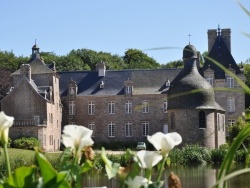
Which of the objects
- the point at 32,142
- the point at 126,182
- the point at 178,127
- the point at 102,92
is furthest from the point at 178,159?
the point at 126,182

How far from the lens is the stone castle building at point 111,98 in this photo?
4575cm

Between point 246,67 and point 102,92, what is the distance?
19814 mm

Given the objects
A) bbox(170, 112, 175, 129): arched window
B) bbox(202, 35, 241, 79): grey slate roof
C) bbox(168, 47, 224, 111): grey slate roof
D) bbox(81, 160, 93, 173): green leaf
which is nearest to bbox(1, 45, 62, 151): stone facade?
bbox(170, 112, 175, 129): arched window

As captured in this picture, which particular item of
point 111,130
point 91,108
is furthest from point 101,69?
point 111,130

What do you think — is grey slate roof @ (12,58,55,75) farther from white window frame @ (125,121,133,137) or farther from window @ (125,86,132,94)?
white window frame @ (125,121,133,137)

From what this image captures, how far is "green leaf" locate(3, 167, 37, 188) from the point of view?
177 cm

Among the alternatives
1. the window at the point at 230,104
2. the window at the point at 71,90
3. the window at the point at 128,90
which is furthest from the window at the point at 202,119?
the window at the point at 71,90

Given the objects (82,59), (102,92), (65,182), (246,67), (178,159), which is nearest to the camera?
(65,182)

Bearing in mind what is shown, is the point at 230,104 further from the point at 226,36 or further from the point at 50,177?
the point at 50,177

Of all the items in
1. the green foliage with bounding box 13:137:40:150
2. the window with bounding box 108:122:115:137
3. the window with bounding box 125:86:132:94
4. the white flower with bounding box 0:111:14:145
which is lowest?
the green foliage with bounding box 13:137:40:150

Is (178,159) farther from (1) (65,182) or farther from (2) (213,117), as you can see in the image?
(1) (65,182)

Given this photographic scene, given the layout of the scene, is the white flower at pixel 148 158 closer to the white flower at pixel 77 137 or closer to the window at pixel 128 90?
the white flower at pixel 77 137

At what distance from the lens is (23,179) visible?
1.78 metres

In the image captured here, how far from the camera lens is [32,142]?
139ft
